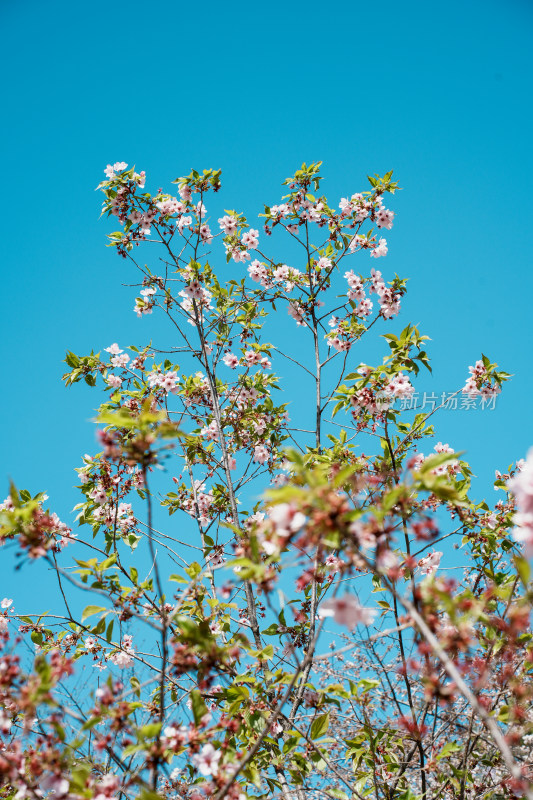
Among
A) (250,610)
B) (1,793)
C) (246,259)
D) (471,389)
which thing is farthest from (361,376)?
(1,793)

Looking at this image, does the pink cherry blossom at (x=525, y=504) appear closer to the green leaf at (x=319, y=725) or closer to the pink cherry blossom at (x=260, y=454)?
the green leaf at (x=319, y=725)

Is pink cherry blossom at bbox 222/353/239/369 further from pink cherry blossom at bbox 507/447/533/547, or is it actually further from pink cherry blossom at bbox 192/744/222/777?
pink cherry blossom at bbox 507/447/533/547

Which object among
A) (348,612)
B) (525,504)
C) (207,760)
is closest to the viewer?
(525,504)

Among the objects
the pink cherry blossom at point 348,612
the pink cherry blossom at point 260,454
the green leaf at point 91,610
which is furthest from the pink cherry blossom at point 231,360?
the pink cherry blossom at point 348,612

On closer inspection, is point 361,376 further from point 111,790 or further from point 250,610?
point 111,790

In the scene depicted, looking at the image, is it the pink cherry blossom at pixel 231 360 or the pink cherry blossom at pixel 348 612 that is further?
the pink cherry blossom at pixel 231 360

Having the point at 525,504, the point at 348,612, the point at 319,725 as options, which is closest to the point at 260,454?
the point at 319,725

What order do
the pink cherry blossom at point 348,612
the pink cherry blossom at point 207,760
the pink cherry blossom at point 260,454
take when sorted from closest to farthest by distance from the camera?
the pink cherry blossom at point 348,612 → the pink cherry blossom at point 207,760 → the pink cherry blossom at point 260,454

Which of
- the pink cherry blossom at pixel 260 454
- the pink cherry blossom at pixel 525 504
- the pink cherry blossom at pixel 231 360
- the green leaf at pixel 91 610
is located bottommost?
the green leaf at pixel 91 610

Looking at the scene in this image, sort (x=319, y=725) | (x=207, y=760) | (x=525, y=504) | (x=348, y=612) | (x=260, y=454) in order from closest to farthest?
(x=525, y=504), (x=348, y=612), (x=207, y=760), (x=319, y=725), (x=260, y=454)

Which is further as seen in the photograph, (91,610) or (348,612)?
(91,610)

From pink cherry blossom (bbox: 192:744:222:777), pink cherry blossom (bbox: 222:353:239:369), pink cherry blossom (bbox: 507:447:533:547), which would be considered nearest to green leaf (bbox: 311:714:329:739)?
pink cherry blossom (bbox: 192:744:222:777)

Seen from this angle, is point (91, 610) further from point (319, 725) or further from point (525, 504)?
point (525, 504)

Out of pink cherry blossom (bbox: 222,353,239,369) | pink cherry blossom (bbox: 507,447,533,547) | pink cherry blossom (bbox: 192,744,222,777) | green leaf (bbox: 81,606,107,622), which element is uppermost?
pink cherry blossom (bbox: 222,353,239,369)
